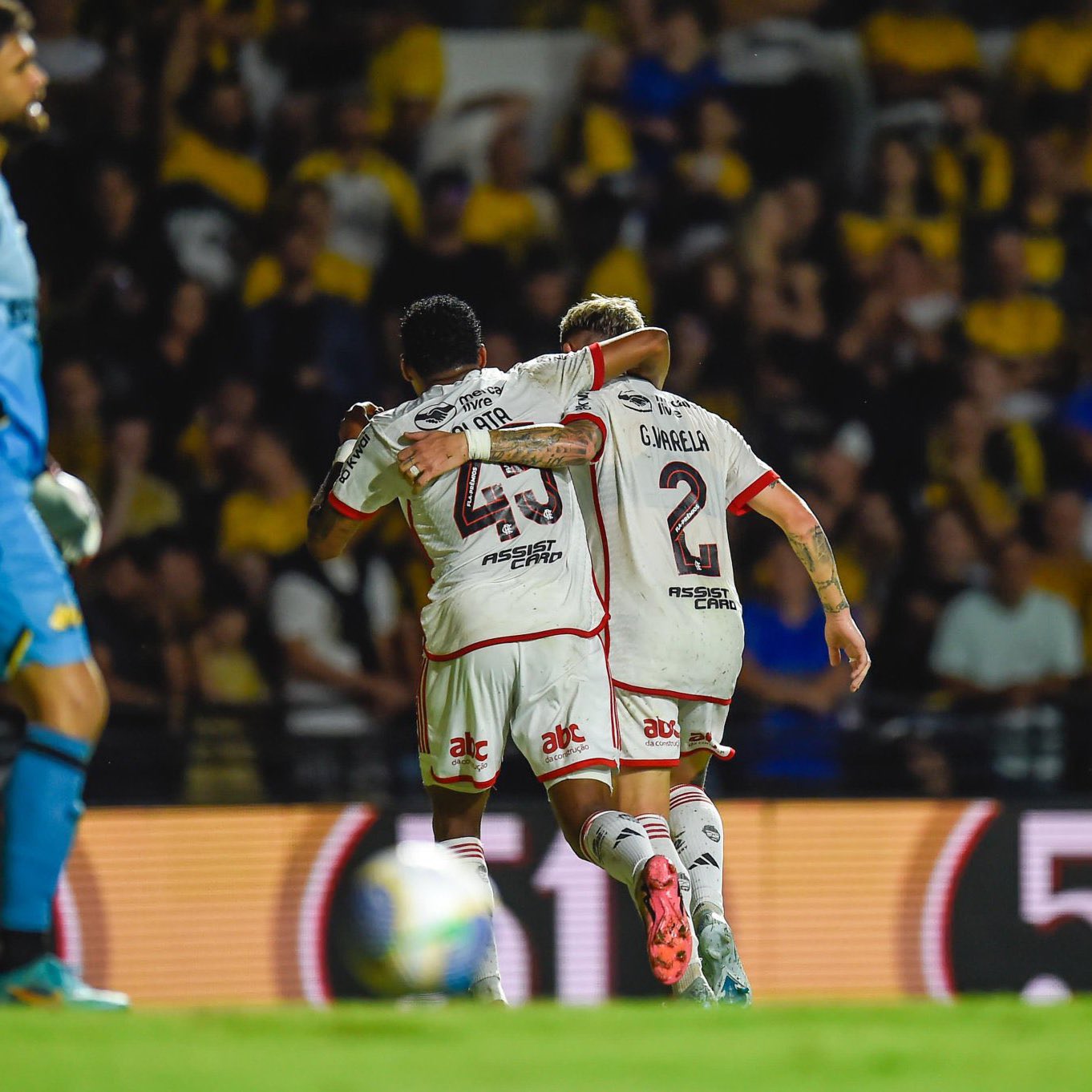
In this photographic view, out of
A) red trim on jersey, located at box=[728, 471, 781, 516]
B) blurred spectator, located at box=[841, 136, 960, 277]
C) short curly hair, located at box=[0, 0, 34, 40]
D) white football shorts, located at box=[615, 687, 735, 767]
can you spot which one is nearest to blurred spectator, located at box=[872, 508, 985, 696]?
blurred spectator, located at box=[841, 136, 960, 277]

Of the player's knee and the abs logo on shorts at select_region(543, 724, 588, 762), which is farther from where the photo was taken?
the abs logo on shorts at select_region(543, 724, 588, 762)

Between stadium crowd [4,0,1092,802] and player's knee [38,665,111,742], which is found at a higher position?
stadium crowd [4,0,1092,802]

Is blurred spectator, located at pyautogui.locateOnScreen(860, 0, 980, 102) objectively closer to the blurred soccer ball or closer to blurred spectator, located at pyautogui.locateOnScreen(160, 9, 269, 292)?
blurred spectator, located at pyautogui.locateOnScreen(160, 9, 269, 292)

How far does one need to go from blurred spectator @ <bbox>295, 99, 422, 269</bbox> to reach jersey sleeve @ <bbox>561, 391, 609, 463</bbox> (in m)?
4.50

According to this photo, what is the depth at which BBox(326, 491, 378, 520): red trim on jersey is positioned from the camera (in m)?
5.40

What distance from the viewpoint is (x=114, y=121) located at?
10016 millimetres

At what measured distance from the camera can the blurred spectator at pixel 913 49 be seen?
36.6ft

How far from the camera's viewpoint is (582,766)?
534 cm

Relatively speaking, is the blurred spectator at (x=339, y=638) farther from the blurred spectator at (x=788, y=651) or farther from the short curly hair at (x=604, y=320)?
the short curly hair at (x=604, y=320)

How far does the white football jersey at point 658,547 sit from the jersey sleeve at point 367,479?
597mm

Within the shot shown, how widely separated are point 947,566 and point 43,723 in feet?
20.0

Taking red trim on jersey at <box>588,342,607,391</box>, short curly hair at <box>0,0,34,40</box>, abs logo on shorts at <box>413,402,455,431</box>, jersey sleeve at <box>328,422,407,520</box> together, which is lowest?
jersey sleeve at <box>328,422,407,520</box>

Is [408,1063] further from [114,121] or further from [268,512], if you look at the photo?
[114,121]

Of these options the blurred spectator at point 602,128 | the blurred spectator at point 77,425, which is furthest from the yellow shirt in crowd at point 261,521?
the blurred spectator at point 602,128
